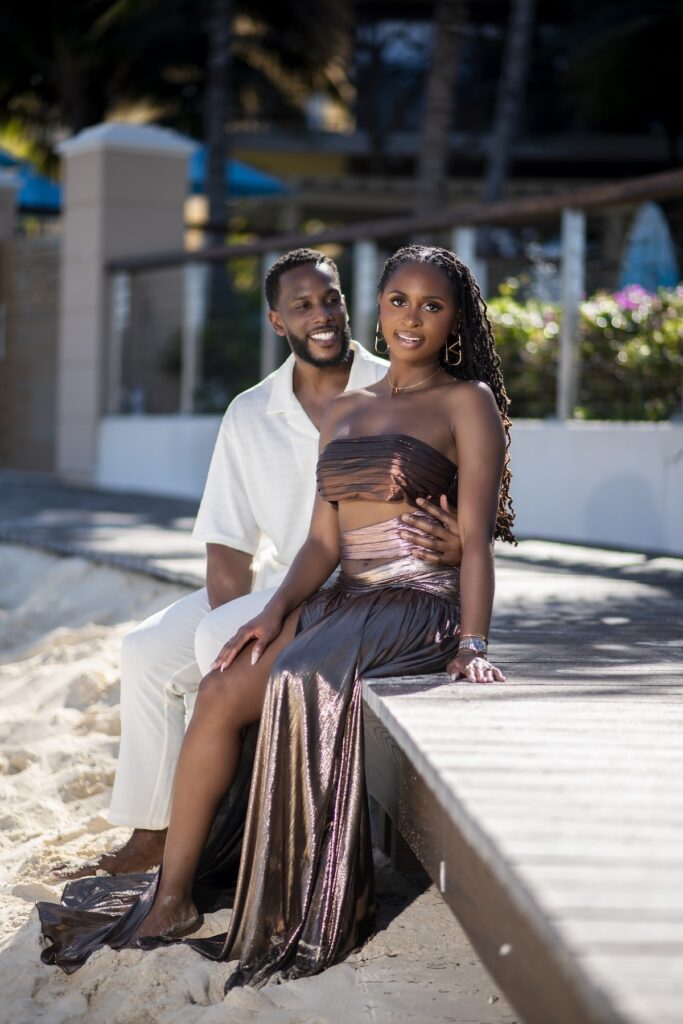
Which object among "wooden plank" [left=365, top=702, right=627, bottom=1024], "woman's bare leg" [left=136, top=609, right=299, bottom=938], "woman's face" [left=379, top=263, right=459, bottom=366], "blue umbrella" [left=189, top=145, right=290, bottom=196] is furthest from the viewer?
"blue umbrella" [left=189, top=145, right=290, bottom=196]

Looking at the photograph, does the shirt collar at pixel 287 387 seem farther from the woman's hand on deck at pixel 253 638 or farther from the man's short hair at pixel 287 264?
the woman's hand on deck at pixel 253 638

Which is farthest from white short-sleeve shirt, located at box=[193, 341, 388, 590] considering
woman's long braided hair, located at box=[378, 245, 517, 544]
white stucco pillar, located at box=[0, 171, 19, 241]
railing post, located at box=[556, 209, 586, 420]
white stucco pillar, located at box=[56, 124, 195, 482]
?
white stucco pillar, located at box=[0, 171, 19, 241]

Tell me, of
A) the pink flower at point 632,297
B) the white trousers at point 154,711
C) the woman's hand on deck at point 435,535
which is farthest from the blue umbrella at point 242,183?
the woman's hand on deck at point 435,535

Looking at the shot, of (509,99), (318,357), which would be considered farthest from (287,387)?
(509,99)

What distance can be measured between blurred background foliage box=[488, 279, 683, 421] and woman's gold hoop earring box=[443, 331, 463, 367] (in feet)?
12.2

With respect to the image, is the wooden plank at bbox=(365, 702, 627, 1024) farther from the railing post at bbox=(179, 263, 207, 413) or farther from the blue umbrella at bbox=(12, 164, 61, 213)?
the blue umbrella at bbox=(12, 164, 61, 213)

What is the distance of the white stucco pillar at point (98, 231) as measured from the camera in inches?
471

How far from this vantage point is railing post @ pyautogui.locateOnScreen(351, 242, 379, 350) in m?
8.77

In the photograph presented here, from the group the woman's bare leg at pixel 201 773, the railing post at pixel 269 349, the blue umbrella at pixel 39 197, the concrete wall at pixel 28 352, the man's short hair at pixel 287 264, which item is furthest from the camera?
the blue umbrella at pixel 39 197

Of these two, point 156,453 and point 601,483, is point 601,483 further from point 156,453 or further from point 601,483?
point 156,453

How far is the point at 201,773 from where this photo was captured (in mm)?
3203

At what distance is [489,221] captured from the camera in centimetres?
803

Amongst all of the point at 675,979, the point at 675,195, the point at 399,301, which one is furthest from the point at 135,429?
the point at 675,979

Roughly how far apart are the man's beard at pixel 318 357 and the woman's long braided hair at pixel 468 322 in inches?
20.0
